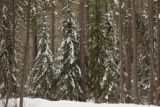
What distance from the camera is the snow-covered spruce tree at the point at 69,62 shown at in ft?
59.9

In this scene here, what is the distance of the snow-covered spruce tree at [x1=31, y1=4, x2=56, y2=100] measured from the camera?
1998 centimetres

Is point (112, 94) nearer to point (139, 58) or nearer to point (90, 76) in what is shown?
point (90, 76)

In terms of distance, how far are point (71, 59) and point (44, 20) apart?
3.92 meters

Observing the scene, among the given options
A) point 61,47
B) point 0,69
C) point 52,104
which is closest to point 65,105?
point 52,104

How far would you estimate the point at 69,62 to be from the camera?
60.9 ft

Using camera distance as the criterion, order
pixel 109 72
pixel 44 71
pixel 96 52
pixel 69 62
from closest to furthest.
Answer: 1. pixel 69 62
2. pixel 109 72
3. pixel 96 52
4. pixel 44 71

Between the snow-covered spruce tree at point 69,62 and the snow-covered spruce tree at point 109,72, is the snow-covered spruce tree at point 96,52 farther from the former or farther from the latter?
the snow-covered spruce tree at point 69,62

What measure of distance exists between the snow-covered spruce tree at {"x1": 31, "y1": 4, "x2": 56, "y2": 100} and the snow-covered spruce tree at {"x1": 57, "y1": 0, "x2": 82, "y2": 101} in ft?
4.12

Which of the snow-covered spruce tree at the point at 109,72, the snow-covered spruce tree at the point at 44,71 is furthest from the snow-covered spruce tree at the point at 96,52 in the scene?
the snow-covered spruce tree at the point at 44,71

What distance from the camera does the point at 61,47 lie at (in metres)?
19.0

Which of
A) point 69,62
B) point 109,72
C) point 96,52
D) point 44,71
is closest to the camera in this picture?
point 69,62

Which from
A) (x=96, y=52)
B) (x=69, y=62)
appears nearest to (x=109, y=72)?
(x=96, y=52)

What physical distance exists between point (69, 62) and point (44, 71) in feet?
8.51

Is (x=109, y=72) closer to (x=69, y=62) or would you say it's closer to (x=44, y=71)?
(x=69, y=62)
